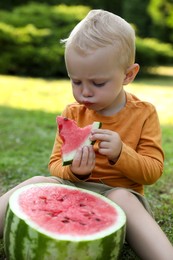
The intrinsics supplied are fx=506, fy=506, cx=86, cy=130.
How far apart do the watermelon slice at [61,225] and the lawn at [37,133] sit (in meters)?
0.37

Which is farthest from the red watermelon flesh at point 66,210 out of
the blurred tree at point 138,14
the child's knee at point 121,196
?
the blurred tree at point 138,14

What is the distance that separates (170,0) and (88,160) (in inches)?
733

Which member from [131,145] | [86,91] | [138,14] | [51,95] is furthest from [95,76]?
[138,14]

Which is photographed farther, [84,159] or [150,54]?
[150,54]

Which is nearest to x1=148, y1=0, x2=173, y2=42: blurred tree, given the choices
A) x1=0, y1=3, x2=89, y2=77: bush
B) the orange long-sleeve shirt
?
x1=0, y1=3, x2=89, y2=77: bush

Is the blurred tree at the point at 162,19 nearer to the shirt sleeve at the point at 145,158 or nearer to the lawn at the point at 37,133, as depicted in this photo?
the lawn at the point at 37,133

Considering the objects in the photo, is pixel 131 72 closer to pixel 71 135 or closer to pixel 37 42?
pixel 71 135

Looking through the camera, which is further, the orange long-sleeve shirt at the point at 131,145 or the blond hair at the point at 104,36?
the orange long-sleeve shirt at the point at 131,145

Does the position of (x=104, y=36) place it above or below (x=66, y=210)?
above

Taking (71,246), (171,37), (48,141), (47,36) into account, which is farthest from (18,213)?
(171,37)

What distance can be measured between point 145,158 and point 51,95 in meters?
7.22

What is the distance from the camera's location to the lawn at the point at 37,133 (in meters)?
3.81

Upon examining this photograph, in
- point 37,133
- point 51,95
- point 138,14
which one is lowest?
point 138,14

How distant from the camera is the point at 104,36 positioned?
99.3 inches
